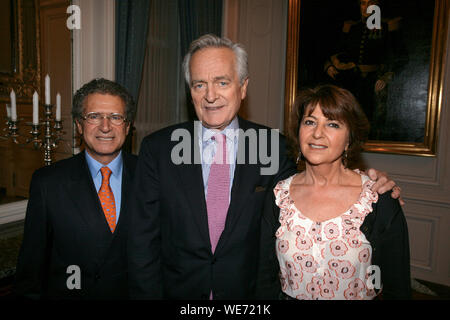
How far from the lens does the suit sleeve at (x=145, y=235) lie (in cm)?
152

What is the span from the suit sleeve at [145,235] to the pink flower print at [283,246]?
59cm

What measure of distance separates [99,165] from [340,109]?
1.24 metres

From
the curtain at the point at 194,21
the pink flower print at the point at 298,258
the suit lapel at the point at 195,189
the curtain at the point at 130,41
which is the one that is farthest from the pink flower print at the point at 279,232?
the curtain at the point at 194,21

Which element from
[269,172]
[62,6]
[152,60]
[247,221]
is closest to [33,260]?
[247,221]

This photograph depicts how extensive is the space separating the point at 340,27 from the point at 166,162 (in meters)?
2.99

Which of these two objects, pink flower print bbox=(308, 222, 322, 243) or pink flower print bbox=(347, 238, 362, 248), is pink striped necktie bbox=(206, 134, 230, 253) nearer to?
pink flower print bbox=(308, 222, 322, 243)

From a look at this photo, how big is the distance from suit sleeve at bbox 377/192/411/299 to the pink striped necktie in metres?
0.70

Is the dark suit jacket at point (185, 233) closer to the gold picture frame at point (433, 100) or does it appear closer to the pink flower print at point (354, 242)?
the pink flower print at point (354, 242)

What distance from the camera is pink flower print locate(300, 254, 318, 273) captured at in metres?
1.44

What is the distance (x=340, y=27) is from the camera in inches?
142

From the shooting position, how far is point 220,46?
156cm

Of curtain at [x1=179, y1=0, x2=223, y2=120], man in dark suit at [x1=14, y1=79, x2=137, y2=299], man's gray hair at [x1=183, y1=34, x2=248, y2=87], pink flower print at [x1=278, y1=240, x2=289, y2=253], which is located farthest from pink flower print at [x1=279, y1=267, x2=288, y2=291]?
curtain at [x1=179, y1=0, x2=223, y2=120]

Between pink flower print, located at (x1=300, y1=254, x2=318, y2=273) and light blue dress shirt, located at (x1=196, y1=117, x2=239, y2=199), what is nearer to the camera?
pink flower print, located at (x1=300, y1=254, x2=318, y2=273)

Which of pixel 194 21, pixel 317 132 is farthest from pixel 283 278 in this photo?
pixel 194 21
